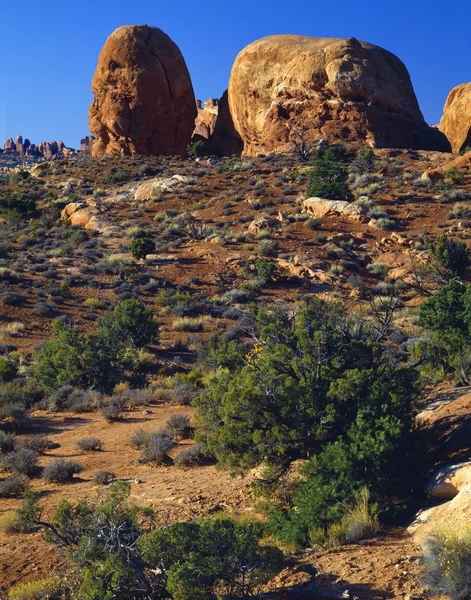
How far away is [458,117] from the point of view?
156ft

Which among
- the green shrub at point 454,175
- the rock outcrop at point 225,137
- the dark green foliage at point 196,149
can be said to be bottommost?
the green shrub at point 454,175

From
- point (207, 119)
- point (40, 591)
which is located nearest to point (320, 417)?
point (40, 591)

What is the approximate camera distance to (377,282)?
2633 centimetres

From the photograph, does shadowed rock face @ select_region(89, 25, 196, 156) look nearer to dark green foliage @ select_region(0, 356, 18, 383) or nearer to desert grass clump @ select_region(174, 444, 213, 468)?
dark green foliage @ select_region(0, 356, 18, 383)

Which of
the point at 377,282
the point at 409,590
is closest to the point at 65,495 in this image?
the point at 409,590

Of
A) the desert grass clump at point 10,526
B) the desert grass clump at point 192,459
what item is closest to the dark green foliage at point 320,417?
the desert grass clump at point 192,459

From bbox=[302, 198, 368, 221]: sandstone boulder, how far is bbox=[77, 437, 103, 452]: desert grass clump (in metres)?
22.4

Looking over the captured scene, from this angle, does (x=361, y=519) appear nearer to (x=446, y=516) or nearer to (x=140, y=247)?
(x=446, y=516)

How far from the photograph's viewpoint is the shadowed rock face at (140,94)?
49531 mm

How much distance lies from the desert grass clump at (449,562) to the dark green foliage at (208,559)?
1403 millimetres

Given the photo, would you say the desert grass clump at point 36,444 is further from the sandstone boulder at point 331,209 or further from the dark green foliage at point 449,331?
the sandstone boulder at point 331,209

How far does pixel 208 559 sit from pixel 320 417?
3257mm

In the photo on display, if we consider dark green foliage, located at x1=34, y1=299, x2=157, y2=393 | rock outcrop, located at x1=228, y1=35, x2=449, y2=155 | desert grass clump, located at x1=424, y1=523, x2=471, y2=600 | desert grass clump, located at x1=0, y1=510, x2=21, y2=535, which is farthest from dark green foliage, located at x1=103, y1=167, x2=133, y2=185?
desert grass clump, located at x1=424, y1=523, x2=471, y2=600

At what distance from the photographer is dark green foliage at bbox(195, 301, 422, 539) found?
23.6 feet
